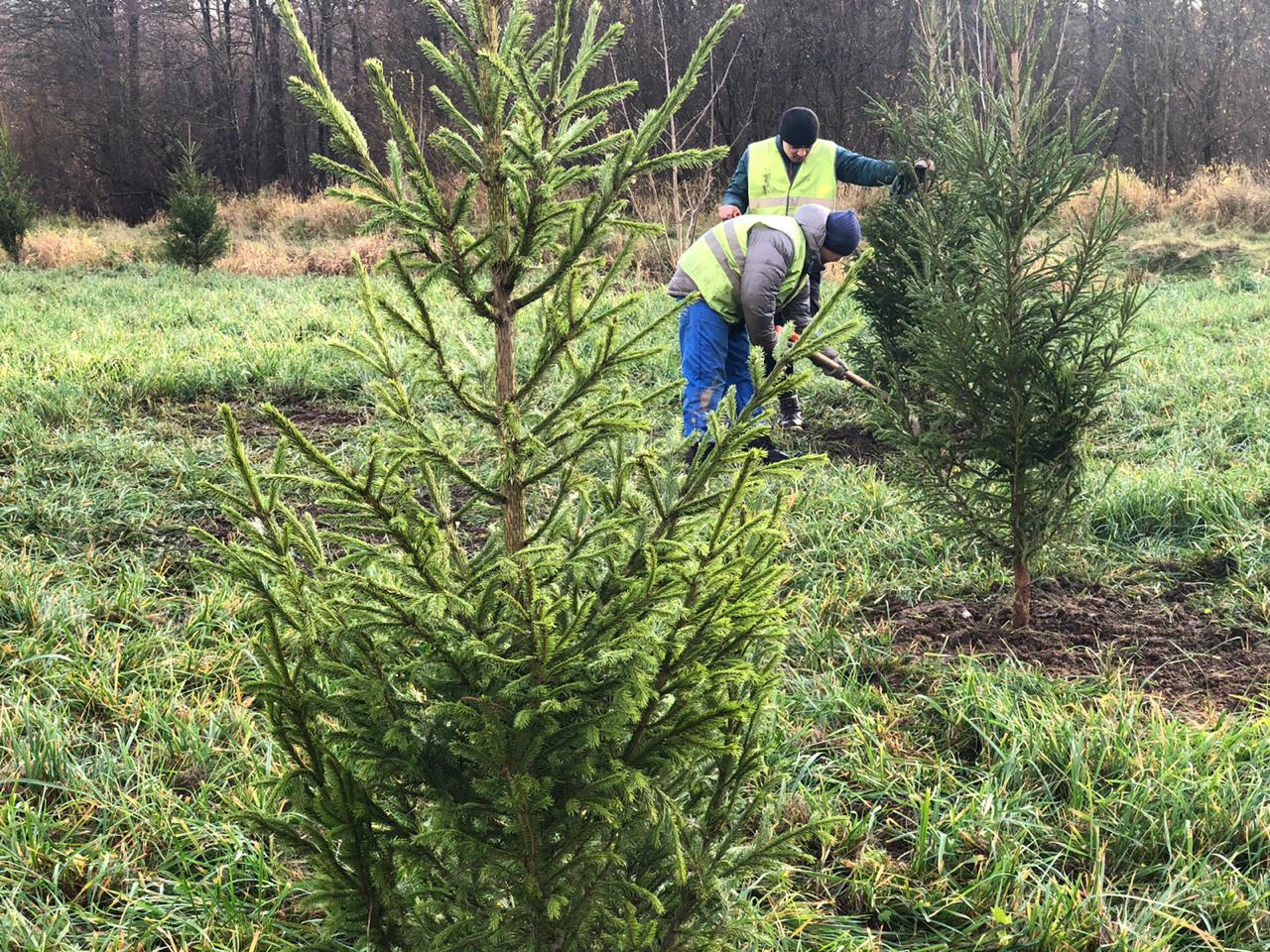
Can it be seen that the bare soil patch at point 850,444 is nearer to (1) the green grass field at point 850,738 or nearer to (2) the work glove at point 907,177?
(1) the green grass field at point 850,738

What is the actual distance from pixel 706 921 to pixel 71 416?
566 centimetres

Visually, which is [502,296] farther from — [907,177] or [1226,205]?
[1226,205]

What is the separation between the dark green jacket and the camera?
22.6 feet

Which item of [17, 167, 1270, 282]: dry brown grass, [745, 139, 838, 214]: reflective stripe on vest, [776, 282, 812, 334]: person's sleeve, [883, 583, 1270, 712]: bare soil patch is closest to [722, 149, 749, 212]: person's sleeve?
[745, 139, 838, 214]: reflective stripe on vest

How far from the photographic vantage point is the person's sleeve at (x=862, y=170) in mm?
6843

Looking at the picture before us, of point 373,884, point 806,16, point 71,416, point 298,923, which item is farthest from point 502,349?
point 806,16

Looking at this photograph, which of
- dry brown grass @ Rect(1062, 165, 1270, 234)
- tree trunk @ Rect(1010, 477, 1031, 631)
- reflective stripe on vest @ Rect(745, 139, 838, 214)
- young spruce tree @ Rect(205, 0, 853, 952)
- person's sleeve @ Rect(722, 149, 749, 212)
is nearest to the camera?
Answer: young spruce tree @ Rect(205, 0, 853, 952)

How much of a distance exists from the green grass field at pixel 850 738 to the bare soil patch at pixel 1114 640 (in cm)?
9

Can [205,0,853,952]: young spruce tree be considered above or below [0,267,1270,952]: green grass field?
above

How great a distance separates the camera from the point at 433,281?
151 cm

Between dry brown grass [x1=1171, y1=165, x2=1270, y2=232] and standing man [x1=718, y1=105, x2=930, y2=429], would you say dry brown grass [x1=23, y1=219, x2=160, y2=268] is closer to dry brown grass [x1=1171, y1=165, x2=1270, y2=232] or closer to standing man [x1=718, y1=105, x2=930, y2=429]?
standing man [x1=718, y1=105, x2=930, y2=429]

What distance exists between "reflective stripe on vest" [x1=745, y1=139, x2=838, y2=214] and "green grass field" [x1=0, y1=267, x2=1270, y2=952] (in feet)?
8.30

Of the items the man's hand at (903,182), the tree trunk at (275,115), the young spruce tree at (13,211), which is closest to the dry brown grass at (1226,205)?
the man's hand at (903,182)

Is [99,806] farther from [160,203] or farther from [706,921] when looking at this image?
[160,203]
